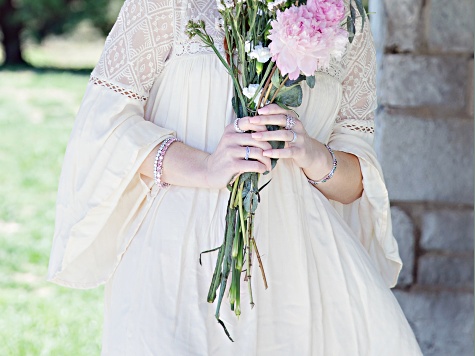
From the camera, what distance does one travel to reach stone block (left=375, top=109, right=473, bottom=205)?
3941 mm

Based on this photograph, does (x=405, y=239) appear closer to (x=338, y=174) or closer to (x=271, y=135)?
(x=338, y=174)

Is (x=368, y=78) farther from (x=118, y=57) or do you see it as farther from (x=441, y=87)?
(x=441, y=87)

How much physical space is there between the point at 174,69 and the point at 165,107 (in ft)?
0.36

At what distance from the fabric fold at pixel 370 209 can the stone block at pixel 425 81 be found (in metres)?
1.29

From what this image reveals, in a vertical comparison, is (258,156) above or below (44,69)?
below

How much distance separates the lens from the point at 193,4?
7.77ft

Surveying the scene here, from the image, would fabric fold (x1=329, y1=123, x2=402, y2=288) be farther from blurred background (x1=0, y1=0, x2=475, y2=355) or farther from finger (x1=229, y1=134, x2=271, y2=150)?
blurred background (x1=0, y1=0, x2=475, y2=355)

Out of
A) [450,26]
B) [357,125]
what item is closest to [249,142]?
[357,125]

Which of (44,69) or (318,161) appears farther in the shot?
(44,69)

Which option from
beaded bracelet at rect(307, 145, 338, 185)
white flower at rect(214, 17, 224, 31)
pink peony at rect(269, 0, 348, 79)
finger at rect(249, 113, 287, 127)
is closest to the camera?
pink peony at rect(269, 0, 348, 79)

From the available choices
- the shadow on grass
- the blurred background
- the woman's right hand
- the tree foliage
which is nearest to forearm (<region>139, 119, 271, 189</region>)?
the woman's right hand

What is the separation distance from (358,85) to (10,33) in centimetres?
1571

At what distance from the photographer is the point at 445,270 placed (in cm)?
403

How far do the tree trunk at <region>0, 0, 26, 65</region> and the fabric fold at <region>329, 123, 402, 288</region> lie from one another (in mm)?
14495
